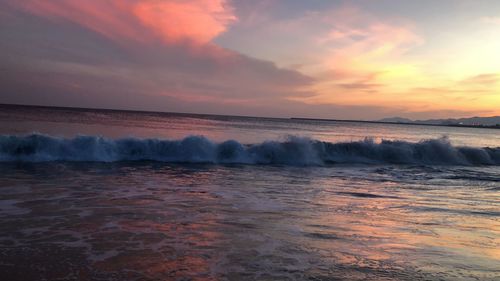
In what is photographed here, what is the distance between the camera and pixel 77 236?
Answer: 6.34 meters

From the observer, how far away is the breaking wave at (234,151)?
17.4 metres

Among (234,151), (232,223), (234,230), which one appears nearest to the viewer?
(234,230)

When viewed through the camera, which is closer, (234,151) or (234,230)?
(234,230)

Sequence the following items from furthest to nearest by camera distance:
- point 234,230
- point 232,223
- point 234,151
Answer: point 234,151, point 232,223, point 234,230

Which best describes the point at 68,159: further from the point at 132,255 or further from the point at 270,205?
the point at 132,255

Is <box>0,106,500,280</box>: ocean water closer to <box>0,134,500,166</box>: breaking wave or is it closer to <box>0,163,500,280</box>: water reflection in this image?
<box>0,163,500,280</box>: water reflection

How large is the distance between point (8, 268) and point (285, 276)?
11.6 ft

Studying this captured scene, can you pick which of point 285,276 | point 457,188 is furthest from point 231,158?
point 285,276

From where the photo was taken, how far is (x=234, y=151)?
20.8 metres

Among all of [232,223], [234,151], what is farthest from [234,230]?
[234,151]

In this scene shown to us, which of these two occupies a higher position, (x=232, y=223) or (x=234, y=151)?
(x=234, y=151)

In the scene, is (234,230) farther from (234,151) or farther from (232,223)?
(234,151)

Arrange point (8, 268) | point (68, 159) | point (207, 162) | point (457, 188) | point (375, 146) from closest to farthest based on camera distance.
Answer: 1. point (8, 268)
2. point (457, 188)
3. point (68, 159)
4. point (207, 162)
5. point (375, 146)

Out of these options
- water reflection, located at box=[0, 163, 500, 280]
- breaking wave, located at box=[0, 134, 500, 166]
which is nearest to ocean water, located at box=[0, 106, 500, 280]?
water reflection, located at box=[0, 163, 500, 280]
